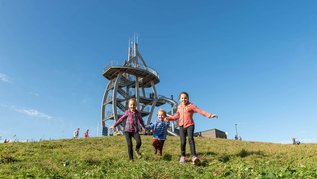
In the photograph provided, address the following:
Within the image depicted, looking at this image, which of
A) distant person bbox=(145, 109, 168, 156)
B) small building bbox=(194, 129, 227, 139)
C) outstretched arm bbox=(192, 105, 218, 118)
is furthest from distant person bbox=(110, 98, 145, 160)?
small building bbox=(194, 129, 227, 139)

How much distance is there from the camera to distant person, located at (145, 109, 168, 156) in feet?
38.2

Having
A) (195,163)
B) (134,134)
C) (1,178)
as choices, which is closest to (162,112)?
(134,134)

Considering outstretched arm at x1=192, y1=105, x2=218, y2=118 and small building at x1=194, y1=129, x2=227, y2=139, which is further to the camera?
small building at x1=194, y1=129, x2=227, y2=139

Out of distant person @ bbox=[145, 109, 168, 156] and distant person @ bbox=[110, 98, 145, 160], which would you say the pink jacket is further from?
distant person @ bbox=[145, 109, 168, 156]

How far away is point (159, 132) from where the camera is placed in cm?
1195

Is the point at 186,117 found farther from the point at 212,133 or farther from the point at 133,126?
the point at 212,133

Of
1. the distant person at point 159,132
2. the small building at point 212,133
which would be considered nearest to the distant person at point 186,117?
the distant person at point 159,132

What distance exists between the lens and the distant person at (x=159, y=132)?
11.6 meters

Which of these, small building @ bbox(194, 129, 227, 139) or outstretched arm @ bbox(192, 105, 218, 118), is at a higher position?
small building @ bbox(194, 129, 227, 139)

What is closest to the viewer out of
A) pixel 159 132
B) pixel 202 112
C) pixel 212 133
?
pixel 202 112

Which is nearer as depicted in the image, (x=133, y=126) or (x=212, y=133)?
(x=133, y=126)

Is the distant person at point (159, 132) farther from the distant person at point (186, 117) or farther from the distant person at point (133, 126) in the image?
the distant person at point (186, 117)

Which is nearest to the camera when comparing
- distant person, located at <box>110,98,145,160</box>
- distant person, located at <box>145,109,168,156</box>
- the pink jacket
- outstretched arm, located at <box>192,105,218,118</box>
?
outstretched arm, located at <box>192,105,218,118</box>

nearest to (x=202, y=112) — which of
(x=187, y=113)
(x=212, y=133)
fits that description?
(x=187, y=113)
